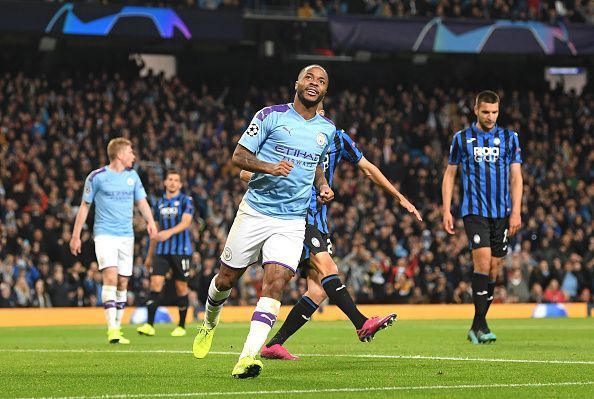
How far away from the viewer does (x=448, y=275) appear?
27609mm

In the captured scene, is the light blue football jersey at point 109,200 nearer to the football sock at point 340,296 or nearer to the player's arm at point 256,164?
the football sock at point 340,296

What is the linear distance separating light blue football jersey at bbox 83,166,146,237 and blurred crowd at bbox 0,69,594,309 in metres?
8.63

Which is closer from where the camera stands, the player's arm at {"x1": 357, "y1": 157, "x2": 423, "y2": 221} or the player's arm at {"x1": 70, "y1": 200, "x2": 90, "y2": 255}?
the player's arm at {"x1": 357, "y1": 157, "x2": 423, "y2": 221}

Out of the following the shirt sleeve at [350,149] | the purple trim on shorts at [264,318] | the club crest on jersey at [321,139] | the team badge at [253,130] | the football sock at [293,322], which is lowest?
the football sock at [293,322]

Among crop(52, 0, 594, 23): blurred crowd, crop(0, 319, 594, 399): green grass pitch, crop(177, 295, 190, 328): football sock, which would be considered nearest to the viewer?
crop(0, 319, 594, 399): green grass pitch

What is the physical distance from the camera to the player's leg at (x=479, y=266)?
13398 mm

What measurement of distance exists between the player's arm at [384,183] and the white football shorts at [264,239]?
6.16 ft

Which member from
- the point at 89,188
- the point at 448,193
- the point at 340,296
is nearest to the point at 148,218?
the point at 89,188

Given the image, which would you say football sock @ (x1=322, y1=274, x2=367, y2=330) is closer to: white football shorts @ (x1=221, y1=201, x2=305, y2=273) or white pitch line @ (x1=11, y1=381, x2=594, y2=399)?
white football shorts @ (x1=221, y1=201, x2=305, y2=273)

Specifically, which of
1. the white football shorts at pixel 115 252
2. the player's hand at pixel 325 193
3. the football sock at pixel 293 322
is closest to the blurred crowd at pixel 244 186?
the white football shorts at pixel 115 252

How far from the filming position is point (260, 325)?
28.0ft

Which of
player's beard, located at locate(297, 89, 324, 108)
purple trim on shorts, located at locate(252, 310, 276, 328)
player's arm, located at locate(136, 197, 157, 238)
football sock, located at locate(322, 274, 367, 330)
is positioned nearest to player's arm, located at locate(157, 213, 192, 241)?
player's arm, located at locate(136, 197, 157, 238)

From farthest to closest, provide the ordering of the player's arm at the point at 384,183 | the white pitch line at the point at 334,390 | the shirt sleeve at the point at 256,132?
the player's arm at the point at 384,183 < the shirt sleeve at the point at 256,132 < the white pitch line at the point at 334,390

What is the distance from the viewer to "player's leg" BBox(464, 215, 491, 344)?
13398 mm
